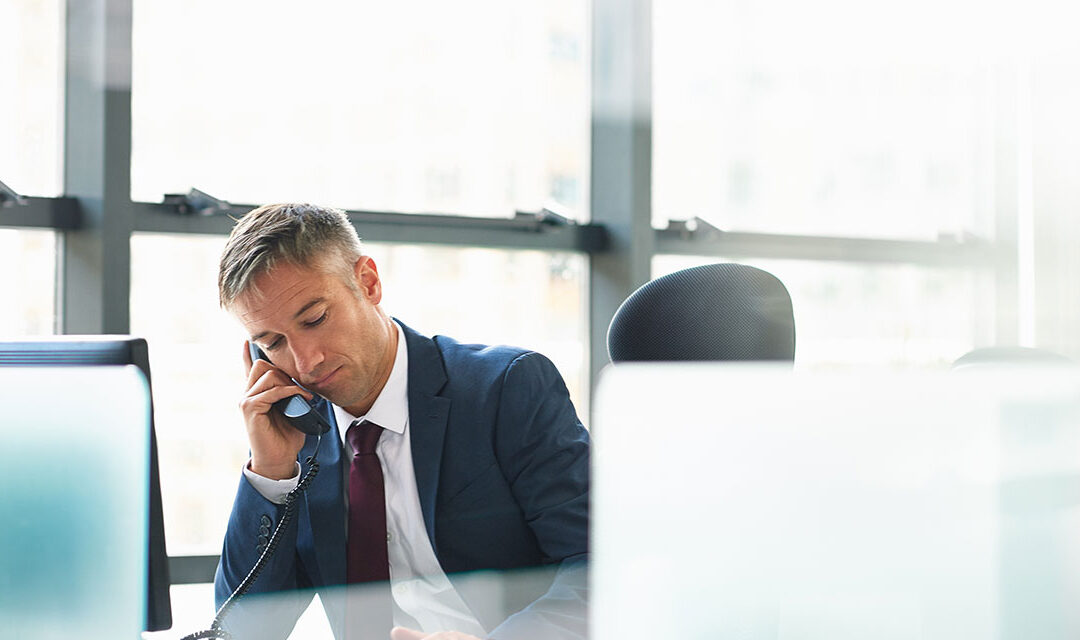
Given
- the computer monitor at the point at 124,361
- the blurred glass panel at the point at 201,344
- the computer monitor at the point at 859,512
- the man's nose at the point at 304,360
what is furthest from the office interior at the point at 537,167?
the computer monitor at the point at 859,512

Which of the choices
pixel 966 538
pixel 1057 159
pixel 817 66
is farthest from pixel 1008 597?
pixel 817 66

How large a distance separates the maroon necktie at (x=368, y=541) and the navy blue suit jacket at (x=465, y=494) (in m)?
0.02

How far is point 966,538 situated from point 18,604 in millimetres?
675

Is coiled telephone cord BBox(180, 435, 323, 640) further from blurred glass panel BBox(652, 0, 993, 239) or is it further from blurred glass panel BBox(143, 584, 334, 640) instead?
blurred glass panel BBox(652, 0, 993, 239)

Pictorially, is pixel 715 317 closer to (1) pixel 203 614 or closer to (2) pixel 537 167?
(1) pixel 203 614

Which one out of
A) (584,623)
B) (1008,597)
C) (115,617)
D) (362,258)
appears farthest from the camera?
(362,258)

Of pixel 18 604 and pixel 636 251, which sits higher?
pixel 636 251

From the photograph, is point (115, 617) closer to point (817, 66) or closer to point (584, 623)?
point (584, 623)

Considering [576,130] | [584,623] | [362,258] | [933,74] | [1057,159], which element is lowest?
[584,623]

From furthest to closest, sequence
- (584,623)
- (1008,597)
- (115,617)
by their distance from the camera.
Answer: (584,623) → (115,617) → (1008,597)

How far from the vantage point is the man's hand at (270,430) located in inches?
56.4

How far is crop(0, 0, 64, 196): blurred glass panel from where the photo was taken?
2.17 metres

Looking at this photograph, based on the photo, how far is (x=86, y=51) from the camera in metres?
2.19

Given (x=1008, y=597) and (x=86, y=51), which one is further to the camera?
(x=86, y=51)
